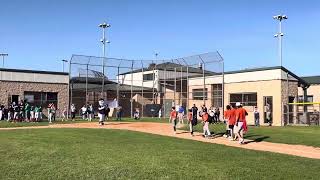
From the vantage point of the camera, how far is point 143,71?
2090 inches

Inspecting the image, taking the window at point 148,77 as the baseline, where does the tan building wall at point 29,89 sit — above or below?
below

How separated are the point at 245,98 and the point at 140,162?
1167 inches

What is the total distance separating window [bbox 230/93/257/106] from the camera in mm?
40438

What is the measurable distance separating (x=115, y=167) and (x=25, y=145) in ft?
17.8

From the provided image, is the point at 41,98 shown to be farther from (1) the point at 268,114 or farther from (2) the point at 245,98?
(1) the point at 268,114

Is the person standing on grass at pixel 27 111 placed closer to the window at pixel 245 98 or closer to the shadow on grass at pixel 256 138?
the window at pixel 245 98

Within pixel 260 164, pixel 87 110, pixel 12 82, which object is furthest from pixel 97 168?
pixel 12 82

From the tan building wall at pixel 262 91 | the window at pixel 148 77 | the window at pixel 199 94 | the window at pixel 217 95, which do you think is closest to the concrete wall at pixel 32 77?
the window at pixel 148 77

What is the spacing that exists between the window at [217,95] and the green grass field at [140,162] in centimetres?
2707

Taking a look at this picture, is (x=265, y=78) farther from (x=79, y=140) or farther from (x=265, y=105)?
(x=79, y=140)

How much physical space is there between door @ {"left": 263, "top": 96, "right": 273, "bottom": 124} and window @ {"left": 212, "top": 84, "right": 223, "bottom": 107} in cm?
553

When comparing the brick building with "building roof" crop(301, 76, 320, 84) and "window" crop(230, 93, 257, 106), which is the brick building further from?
"building roof" crop(301, 76, 320, 84)

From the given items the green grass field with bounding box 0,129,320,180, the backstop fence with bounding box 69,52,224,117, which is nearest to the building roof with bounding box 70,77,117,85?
the backstop fence with bounding box 69,52,224,117

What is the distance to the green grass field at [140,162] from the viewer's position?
11555 mm
